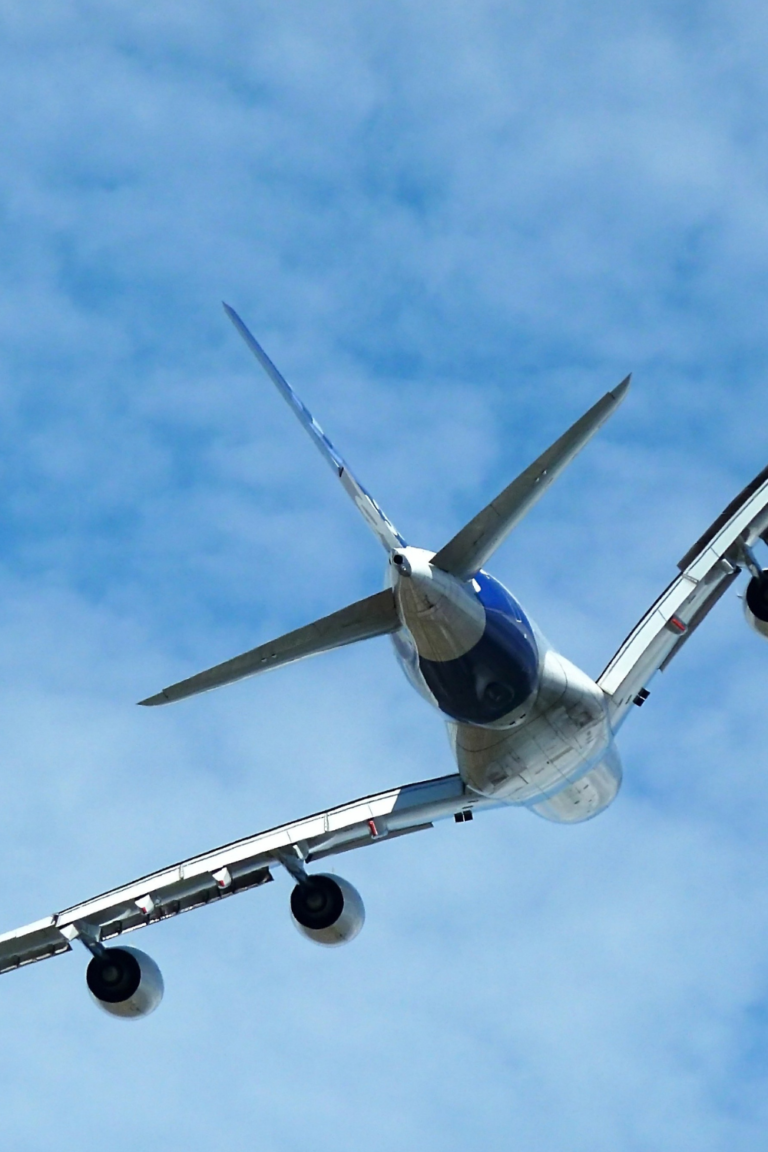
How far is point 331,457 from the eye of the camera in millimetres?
29359

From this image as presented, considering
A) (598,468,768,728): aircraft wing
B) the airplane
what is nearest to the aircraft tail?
the airplane

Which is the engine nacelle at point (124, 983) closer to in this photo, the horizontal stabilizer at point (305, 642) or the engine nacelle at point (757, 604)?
the horizontal stabilizer at point (305, 642)

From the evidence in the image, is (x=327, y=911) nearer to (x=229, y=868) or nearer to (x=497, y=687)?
(x=229, y=868)

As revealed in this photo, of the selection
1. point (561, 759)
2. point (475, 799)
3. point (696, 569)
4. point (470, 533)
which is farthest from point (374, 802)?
point (470, 533)

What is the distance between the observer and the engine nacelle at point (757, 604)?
109 feet

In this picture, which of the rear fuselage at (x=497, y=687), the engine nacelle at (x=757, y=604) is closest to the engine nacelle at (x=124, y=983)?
the rear fuselage at (x=497, y=687)

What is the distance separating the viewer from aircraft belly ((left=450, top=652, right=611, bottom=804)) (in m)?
Answer: 30.2

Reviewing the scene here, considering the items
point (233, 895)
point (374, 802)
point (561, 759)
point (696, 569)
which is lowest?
point (233, 895)

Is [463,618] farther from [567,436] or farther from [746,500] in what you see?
[746,500]

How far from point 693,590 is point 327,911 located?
409 inches

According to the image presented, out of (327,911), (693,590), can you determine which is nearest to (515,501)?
(693,590)

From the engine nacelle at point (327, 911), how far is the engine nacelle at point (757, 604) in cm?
1032

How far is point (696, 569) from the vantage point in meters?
35.0

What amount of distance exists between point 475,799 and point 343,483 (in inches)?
365
